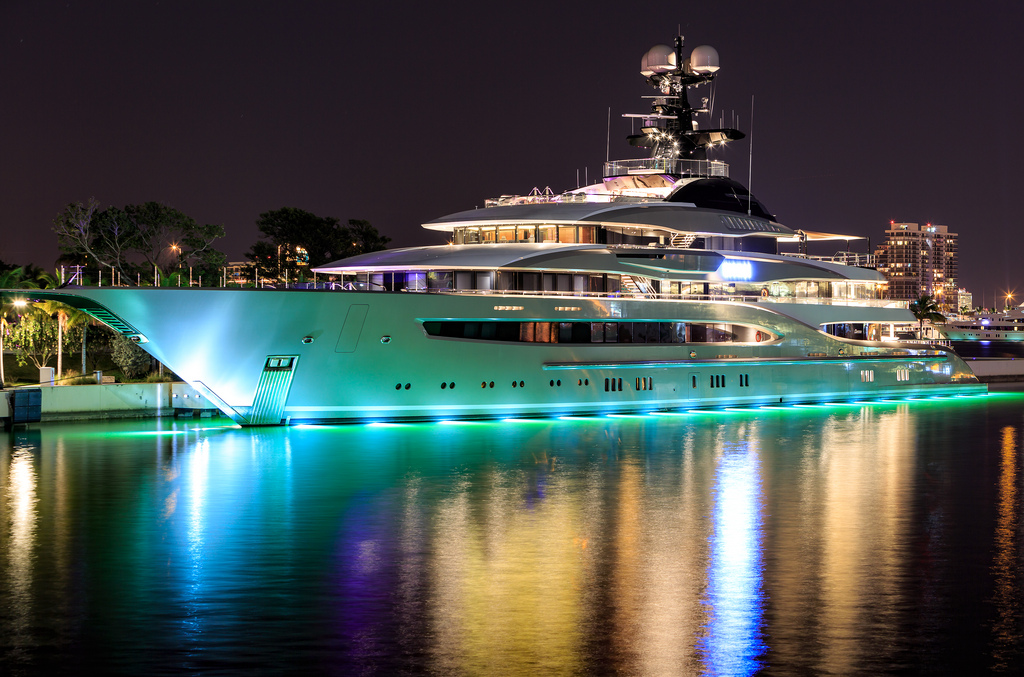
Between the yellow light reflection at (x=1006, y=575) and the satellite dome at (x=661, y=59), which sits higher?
the satellite dome at (x=661, y=59)

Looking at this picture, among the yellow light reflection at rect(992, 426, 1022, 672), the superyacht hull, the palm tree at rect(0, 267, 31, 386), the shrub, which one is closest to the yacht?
the superyacht hull

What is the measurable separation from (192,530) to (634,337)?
18.2m

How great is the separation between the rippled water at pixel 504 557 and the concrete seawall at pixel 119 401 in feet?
15.5

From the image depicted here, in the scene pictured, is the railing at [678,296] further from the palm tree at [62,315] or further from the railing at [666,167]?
the palm tree at [62,315]

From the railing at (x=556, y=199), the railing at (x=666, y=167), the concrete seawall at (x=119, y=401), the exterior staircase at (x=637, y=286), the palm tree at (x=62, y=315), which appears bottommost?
the concrete seawall at (x=119, y=401)

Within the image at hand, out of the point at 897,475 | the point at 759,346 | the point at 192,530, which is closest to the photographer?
the point at 192,530

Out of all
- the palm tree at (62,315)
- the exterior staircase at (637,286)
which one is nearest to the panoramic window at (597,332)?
the exterior staircase at (637,286)

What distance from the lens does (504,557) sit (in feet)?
45.1

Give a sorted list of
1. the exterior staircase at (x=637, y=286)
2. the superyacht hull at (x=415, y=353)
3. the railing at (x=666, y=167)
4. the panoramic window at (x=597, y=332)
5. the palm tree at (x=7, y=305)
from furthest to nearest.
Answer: the railing at (x=666, y=167)
the palm tree at (x=7, y=305)
the exterior staircase at (x=637, y=286)
the panoramic window at (x=597, y=332)
the superyacht hull at (x=415, y=353)

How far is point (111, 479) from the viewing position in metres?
20.3

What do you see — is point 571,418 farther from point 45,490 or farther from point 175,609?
point 175,609

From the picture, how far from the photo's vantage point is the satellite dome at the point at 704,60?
42.0m

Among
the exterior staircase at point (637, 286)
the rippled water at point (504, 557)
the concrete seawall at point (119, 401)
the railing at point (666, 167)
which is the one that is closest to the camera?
the rippled water at point (504, 557)

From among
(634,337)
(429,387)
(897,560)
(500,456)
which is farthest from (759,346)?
(897,560)
